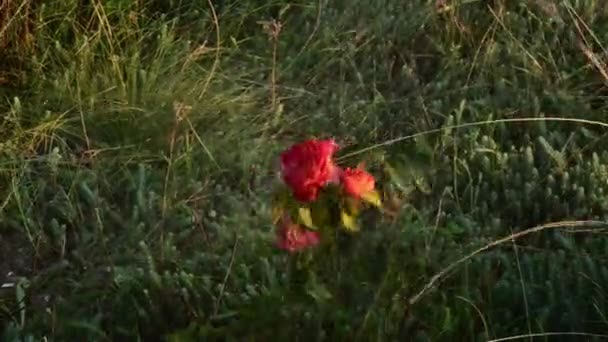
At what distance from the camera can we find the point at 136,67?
11.8 ft

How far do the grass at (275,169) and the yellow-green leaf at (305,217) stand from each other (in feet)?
0.64

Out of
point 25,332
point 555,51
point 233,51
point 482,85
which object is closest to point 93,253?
point 25,332

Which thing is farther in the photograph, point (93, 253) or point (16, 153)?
point (16, 153)

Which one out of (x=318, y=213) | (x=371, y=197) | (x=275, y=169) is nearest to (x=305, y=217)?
(x=318, y=213)

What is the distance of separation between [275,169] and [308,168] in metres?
0.94

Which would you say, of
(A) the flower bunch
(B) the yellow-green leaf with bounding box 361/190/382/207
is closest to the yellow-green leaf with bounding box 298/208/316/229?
(A) the flower bunch

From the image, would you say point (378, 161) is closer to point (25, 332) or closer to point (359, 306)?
point (359, 306)

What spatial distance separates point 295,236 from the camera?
98.0 inches

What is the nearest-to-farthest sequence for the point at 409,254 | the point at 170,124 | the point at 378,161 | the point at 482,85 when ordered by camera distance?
1. the point at 409,254
2. the point at 378,161
3. the point at 170,124
4. the point at 482,85

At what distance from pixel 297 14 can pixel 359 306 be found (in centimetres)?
167

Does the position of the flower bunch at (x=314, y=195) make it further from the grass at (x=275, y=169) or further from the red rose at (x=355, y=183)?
the grass at (x=275, y=169)

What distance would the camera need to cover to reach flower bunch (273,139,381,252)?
237cm

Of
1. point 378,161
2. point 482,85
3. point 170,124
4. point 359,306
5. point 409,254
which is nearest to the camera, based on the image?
point 359,306

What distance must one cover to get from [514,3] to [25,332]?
6.94 ft
